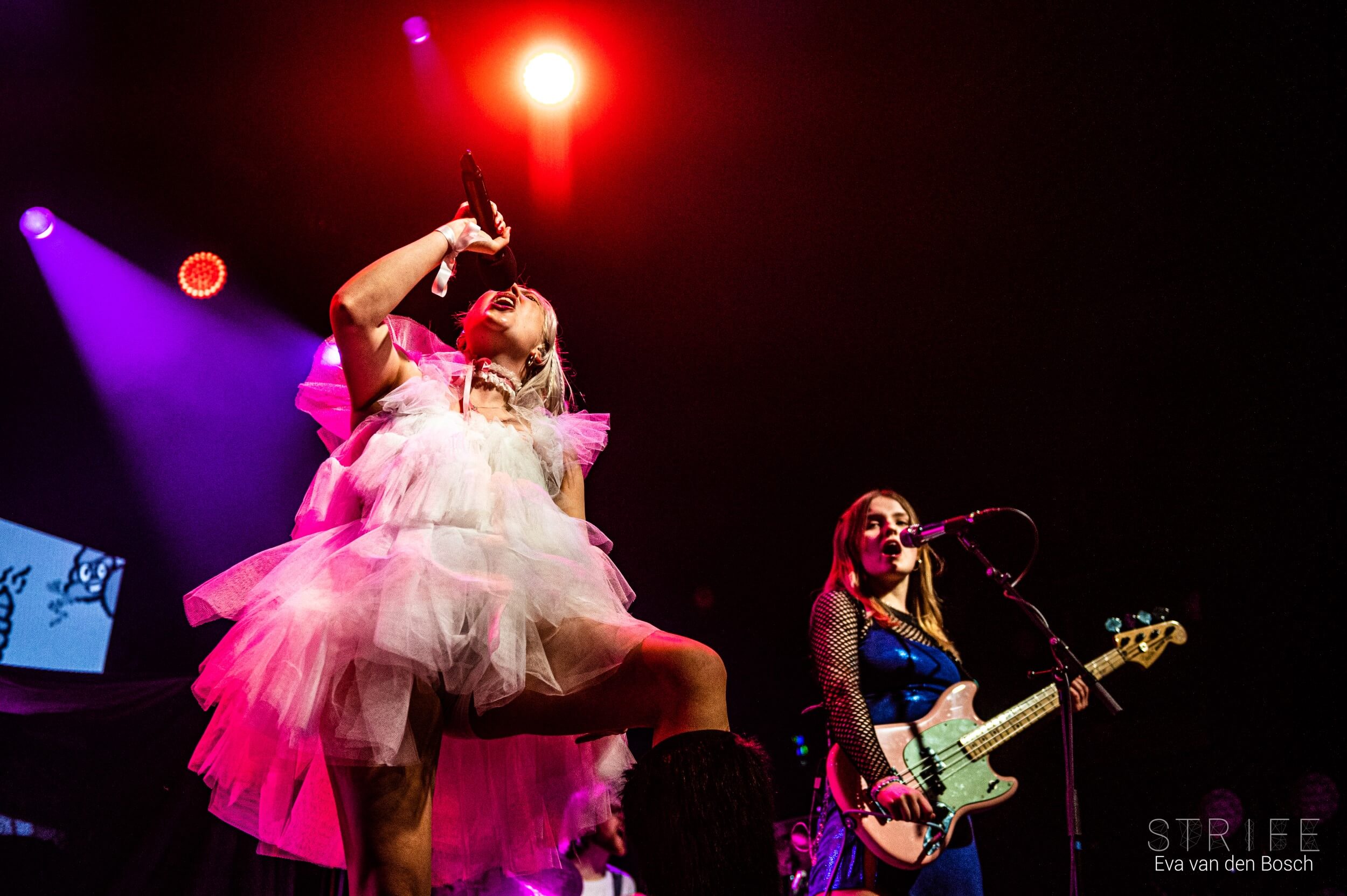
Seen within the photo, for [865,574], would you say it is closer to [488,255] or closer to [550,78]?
[488,255]

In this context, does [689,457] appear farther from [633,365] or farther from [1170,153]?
[1170,153]

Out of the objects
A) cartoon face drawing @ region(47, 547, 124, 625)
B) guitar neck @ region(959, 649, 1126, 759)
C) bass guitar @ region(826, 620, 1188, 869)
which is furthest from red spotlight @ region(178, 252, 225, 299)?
guitar neck @ region(959, 649, 1126, 759)

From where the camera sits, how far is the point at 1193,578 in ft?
14.1

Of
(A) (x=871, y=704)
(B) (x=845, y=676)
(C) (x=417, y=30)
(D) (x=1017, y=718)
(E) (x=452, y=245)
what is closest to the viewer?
(E) (x=452, y=245)

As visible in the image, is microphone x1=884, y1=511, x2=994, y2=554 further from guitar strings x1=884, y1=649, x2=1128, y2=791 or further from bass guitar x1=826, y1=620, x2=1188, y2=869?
guitar strings x1=884, y1=649, x2=1128, y2=791

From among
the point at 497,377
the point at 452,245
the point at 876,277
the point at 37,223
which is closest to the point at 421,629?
the point at 497,377

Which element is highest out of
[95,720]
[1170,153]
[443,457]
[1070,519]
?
[1170,153]

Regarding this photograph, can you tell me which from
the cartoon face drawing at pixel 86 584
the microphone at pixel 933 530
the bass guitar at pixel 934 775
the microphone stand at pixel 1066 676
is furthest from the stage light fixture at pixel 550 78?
the cartoon face drawing at pixel 86 584

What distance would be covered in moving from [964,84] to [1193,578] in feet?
9.13

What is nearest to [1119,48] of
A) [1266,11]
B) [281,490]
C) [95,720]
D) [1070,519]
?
[1266,11]

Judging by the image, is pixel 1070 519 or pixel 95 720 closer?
pixel 95 720

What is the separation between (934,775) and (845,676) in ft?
1.55

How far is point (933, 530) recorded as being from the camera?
9.87ft

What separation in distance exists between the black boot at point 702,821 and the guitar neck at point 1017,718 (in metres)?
2.19
